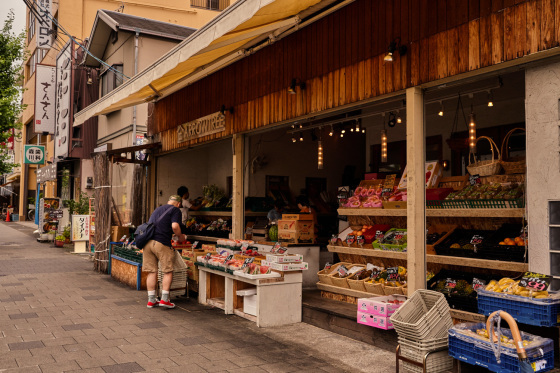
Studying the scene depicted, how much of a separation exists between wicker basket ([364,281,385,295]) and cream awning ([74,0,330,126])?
13.6 ft

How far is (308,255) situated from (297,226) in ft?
1.99

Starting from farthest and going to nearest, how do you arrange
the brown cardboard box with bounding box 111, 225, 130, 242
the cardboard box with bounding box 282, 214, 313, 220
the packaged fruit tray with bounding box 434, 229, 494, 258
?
1. the brown cardboard box with bounding box 111, 225, 130, 242
2. the cardboard box with bounding box 282, 214, 313, 220
3. the packaged fruit tray with bounding box 434, 229, 494, 258

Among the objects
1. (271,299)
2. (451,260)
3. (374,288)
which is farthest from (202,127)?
(451,260)

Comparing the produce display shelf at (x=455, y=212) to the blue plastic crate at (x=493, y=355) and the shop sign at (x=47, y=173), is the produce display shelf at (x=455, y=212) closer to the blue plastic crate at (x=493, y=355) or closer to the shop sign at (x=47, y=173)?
the blue plastic crate at (x=493, y=355)

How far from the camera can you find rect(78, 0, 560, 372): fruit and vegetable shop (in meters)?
5.01

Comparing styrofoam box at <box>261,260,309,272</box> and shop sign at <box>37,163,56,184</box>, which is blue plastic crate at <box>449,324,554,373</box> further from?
Answer: shop sign at <box>37,163,56,184</box>

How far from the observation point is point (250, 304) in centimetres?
774

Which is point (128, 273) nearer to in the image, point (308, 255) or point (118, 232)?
point (118, 232)

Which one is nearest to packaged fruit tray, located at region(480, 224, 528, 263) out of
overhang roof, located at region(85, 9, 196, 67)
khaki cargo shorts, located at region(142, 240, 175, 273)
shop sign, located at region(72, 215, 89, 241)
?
khaki cargo shorts, located at region(142, 240, 175, 273)

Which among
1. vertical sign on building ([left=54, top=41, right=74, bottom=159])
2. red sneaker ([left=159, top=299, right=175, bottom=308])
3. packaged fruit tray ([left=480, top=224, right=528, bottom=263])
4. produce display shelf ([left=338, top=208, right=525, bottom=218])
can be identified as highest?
vertical sign on building ([left=54, top=41, right=74, bottom=159])

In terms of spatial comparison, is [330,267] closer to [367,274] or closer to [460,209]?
[367,274]

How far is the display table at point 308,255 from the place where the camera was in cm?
928

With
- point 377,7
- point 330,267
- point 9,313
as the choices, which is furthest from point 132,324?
point 377,7

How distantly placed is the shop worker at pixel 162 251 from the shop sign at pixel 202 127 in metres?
2.69
